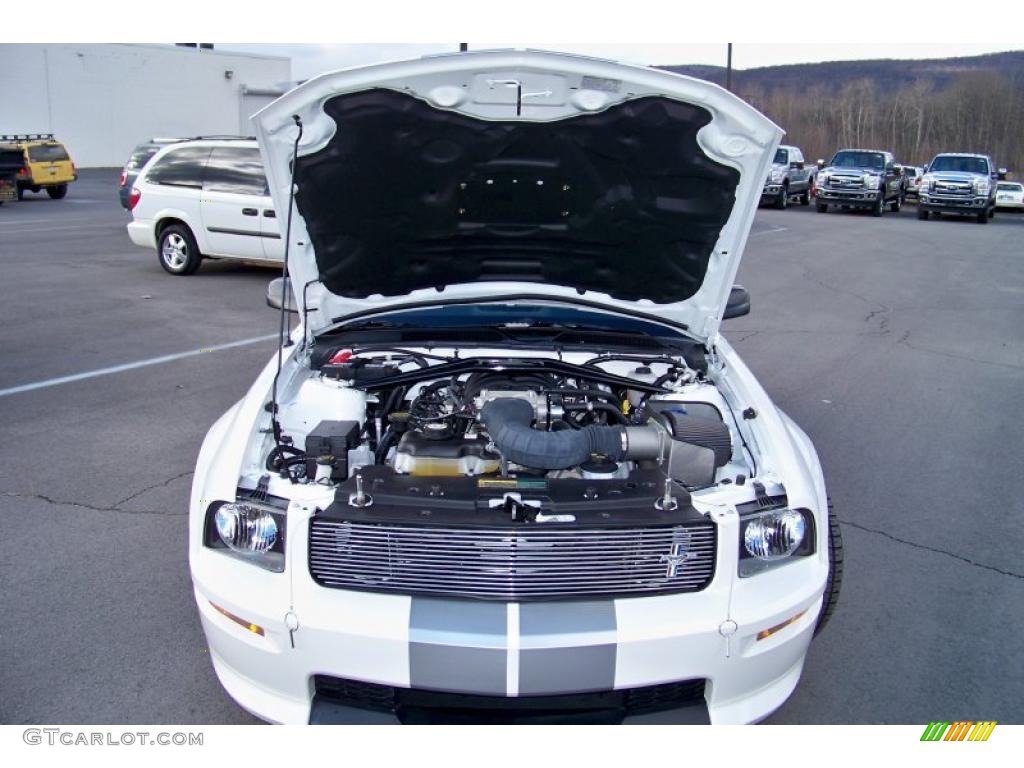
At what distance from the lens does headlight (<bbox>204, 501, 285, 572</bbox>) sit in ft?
8.58

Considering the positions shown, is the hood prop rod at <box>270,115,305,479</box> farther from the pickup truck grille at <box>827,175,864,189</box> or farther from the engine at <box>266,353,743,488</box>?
the pickup truck grille at <box>827,175,864,189</box>

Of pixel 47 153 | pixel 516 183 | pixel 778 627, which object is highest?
pixel 516 183

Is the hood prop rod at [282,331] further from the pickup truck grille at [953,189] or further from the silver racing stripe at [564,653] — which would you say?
the pickup truck grille at [953,189]

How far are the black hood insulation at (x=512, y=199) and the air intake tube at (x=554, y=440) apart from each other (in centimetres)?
83

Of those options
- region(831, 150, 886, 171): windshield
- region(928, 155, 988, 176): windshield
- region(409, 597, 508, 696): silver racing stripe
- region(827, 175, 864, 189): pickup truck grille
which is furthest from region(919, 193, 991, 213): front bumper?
region(409, 597, 508, 696): silver racing stripe

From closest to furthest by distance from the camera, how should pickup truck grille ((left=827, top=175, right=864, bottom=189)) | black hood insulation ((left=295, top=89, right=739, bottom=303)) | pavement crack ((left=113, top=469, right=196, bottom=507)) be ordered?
black hood insulation ((left=295, top=89, right=739, bottom=303)) < pavement crack ((left=113, top=469, right=196, bottom=507)) < pickup truck grille ((left=827, top=175, right=864, bottom=189))

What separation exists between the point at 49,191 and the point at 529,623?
27.6 meters

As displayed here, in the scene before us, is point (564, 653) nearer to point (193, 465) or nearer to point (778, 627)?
point (778, 627)

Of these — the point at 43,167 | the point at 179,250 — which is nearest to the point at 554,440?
the point at 179,250

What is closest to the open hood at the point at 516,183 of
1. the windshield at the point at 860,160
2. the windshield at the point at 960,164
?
the windshield at the point at 860,160

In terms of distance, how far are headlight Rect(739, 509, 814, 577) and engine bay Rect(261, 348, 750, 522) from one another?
221 mm

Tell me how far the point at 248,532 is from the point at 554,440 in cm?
104

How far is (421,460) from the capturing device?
3070 mm

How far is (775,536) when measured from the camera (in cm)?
272
